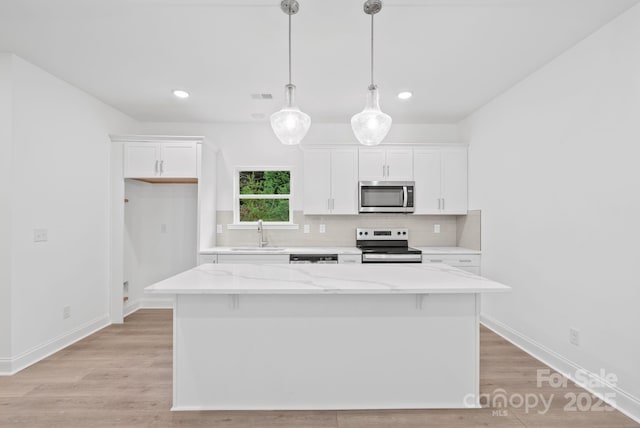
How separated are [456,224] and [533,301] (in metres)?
1.73

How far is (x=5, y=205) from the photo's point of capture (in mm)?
2658

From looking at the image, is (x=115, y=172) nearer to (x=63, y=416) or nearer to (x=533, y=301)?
(x=63, y=416)

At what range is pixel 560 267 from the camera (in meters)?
2.68

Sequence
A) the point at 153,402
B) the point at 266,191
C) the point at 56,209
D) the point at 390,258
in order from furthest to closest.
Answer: the point at 266,191, the point at 390,258, the point at 56,209, the point at 153,402

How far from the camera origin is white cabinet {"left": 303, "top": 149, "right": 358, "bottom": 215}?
14.1ft

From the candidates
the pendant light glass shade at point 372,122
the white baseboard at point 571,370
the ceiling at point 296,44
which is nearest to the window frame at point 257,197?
the ceiling at point 296,44

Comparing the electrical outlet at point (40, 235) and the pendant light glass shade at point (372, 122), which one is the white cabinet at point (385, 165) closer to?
the pendant light glass shade at point (372, 122)

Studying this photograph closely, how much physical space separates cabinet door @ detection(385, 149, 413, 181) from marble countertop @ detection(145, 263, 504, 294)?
1.94 meters

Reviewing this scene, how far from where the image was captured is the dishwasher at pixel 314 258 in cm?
393

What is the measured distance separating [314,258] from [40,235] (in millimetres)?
2665

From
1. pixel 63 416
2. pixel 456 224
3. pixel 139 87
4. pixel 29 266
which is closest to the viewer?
pixel 63 416

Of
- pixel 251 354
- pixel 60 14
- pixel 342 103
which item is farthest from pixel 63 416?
pixel 342 103

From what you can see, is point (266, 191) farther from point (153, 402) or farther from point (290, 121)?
point (153, 402)

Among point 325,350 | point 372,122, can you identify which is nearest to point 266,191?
point 372,122
